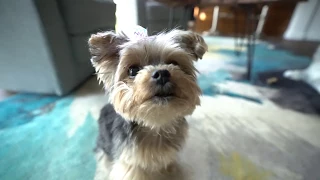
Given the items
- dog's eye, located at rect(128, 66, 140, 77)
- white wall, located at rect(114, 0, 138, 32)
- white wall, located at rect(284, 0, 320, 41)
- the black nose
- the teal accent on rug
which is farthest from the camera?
white wall, located at rect(284, 0, 320, 41)

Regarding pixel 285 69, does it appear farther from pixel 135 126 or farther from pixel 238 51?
pixel 135 126

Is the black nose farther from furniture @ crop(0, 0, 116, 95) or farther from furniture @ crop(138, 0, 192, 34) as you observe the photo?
furniture @ crop(138, 0, 192, 34)

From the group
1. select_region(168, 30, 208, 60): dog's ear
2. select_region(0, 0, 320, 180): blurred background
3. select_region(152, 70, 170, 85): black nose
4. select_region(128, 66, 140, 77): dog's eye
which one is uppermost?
select_region(168, 30, 208, 60): dog's ear

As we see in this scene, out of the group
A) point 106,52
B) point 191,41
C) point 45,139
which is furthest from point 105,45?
point 45,139

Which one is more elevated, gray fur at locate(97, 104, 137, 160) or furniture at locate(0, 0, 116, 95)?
furniture at locate(0, 0, 116, 95)

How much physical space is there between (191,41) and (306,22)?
16.8ft

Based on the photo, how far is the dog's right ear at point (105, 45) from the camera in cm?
86

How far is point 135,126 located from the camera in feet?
3.21

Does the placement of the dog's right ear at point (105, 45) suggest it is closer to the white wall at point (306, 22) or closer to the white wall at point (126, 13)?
the white wall at point (126, 13)

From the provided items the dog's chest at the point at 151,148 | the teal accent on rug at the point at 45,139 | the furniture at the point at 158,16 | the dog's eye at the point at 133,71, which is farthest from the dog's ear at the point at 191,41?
the furniture at the point at 158,16

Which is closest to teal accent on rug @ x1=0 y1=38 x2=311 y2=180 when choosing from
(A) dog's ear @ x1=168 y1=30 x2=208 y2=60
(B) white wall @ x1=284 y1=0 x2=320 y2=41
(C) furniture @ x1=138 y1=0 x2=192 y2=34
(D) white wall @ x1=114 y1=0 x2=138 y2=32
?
(A) dog's ear @ x1=168 y1=30 x2=208 y2=60

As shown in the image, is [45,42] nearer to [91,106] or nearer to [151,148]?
[91,106]

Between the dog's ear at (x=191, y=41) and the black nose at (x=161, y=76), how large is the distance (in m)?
0.25

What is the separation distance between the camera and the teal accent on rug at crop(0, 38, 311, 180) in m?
1.12
